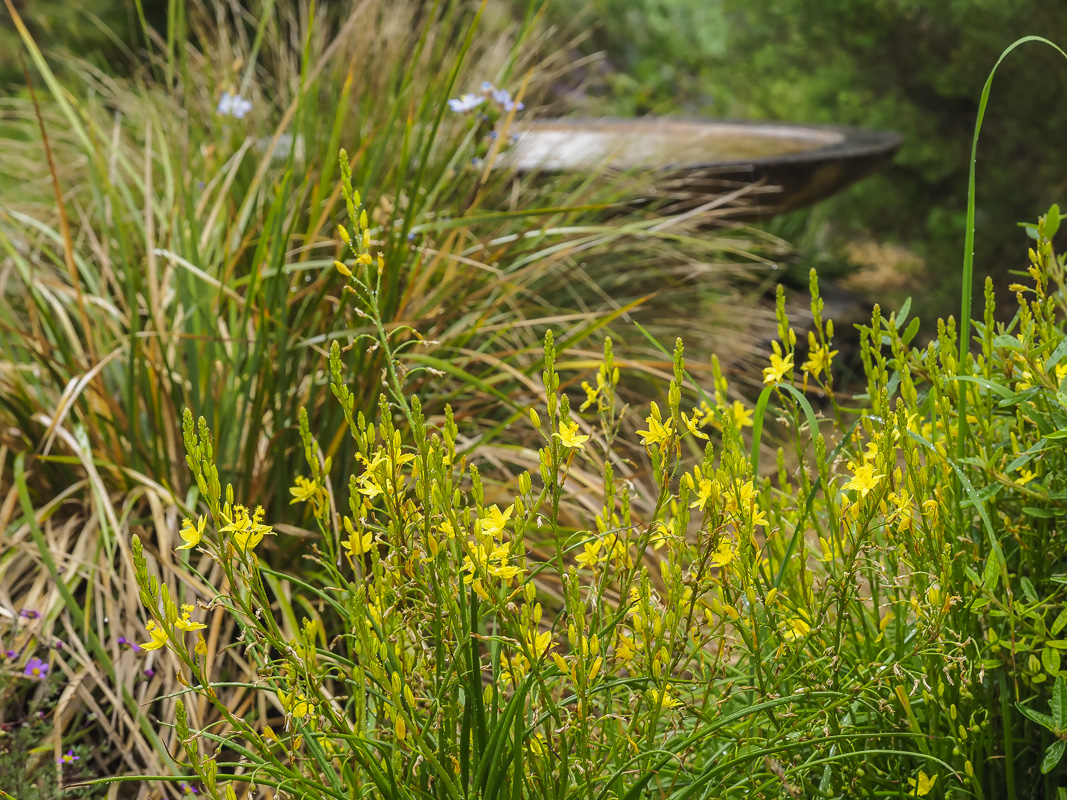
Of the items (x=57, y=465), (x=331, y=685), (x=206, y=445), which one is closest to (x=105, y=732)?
(x=331, y=685)

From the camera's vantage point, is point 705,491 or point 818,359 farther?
point 818,359

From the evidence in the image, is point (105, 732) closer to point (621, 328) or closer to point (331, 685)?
point (331, 685)

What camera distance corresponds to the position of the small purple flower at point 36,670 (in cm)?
146

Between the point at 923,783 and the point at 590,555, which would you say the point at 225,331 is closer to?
the point at 590,555

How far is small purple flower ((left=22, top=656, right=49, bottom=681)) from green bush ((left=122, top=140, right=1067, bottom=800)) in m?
0.62

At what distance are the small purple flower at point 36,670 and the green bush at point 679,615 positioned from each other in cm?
62

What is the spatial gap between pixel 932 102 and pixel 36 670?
542 centimetres

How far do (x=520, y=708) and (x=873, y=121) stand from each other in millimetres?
5127

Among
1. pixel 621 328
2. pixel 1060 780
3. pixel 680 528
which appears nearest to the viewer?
pixel 680 528

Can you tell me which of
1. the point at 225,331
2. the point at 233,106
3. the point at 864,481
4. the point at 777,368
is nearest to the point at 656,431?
the point at 864,481

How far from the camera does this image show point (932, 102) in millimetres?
5391

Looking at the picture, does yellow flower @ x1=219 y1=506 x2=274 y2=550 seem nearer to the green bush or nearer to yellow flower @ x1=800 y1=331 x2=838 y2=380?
the green bush

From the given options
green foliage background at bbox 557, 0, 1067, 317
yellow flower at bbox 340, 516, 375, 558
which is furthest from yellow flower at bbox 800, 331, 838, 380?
green foliage background at bbox 557, 0, 1067, 317

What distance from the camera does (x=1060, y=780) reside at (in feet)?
3.89
